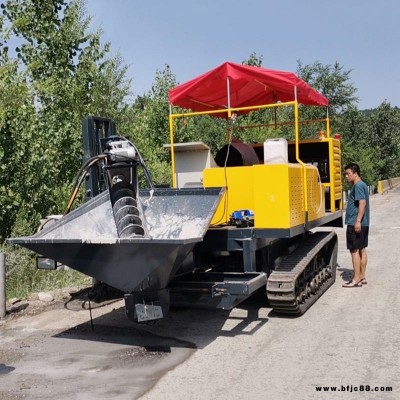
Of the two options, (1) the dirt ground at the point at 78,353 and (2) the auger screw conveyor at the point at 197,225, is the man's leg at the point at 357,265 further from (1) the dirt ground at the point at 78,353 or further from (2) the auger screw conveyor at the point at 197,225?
(1) the dirt ground at the point at 78,353

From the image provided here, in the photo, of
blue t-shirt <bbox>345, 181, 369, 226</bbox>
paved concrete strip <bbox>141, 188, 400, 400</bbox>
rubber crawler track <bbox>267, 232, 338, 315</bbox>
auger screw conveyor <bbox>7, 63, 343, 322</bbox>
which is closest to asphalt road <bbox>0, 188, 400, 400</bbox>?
paved concrete strip <bbox>141, 188, 400, 400</bbox>

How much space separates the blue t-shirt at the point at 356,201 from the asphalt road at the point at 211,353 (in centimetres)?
116

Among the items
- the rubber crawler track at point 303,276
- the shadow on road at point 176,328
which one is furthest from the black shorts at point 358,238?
the shadow on road at point 176,328

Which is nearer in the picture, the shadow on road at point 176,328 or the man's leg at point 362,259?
the shadow on road at point 176,328

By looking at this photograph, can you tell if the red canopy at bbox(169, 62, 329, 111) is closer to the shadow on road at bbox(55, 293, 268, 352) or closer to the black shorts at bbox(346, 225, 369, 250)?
the black shorts at bbox(346, 225, 369, 250)

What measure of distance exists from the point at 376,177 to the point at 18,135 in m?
34.3

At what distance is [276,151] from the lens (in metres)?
6.93

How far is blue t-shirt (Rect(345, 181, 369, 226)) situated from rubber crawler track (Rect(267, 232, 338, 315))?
17.7 inches

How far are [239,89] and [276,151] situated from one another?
184 centimetres

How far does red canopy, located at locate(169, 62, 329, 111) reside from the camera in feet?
22.5

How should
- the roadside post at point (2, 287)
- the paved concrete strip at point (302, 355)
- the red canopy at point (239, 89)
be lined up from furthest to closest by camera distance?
1. the roadside post at point (2, 287)
2. the red canopy at point (239, 89)
3. the paved concrete strip at point (302, 355)

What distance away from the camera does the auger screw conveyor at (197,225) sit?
5355mm

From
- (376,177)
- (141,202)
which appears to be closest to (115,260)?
(141,202)

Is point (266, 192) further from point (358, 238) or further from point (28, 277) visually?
point (28, 277)
